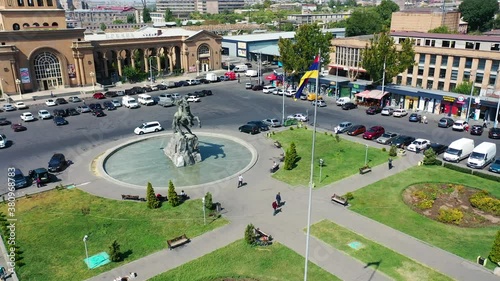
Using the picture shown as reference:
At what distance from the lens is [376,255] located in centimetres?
2764

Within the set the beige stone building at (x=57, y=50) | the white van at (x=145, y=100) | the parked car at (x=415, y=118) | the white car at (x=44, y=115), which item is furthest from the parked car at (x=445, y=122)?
the beige stone building at (x=57, y=50)

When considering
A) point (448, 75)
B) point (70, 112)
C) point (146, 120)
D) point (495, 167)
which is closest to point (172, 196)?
point (146, 120)

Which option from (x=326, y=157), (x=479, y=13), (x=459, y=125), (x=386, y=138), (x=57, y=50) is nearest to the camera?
(x=326, y=157)

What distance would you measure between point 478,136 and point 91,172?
1990 inches

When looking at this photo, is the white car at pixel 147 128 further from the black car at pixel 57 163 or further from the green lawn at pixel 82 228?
the green lawn at pixel 82 228

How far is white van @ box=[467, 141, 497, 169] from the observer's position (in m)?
43.6

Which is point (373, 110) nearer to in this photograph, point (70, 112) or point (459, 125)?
point (459, 125)

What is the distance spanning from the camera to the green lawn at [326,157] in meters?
41.1

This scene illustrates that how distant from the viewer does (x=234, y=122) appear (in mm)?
62188

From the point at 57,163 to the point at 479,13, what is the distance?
457ft

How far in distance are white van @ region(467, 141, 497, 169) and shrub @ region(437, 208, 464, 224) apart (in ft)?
43.9

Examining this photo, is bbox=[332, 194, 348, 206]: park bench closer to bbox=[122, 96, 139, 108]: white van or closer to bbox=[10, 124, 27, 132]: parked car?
bbox=[10, 124, 27, 132]: parked car

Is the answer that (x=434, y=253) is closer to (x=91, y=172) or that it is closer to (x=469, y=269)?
(x=469, y=269)

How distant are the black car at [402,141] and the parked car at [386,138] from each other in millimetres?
757
